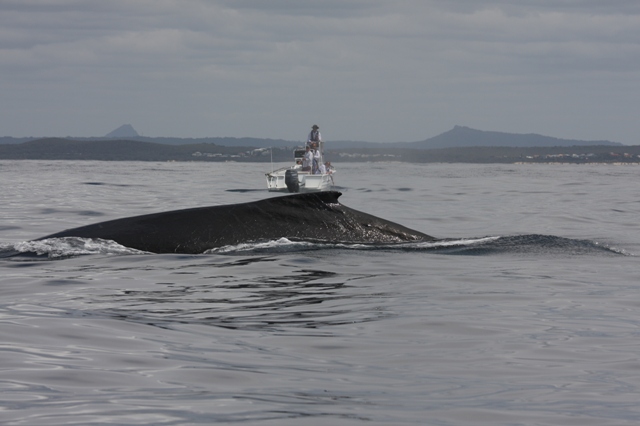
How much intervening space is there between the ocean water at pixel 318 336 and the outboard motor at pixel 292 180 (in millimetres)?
36794

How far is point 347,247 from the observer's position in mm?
11172

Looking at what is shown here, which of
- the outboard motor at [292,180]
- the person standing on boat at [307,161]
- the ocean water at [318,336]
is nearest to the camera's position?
the ocean water at [318,336]

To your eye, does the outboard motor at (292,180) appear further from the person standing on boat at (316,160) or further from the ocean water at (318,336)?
the ocean water at (318,336)

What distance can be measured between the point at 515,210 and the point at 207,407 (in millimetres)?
24541

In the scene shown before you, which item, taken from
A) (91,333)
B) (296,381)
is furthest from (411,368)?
(91,333)

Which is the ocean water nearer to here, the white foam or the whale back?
the white foam

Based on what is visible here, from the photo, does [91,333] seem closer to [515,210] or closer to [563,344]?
[563,344]

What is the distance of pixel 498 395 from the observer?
14.4 ft

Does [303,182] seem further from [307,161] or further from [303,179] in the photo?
[307,161]

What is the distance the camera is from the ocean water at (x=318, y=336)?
4059 millimetres

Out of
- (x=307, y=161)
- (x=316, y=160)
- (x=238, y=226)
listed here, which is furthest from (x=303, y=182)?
(x=238, y=226)

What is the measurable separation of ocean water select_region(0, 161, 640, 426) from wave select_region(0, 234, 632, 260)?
42mm

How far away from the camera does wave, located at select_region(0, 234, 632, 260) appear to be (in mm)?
10641

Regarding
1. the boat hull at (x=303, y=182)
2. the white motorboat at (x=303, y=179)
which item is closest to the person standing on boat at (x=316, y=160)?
the white motorboat at (x=303, y=179)
